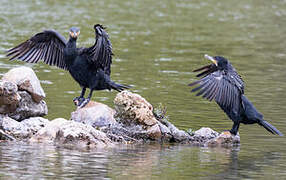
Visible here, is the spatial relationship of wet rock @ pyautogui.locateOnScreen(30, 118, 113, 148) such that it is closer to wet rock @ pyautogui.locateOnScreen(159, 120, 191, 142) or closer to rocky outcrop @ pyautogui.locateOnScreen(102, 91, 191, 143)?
rocky outcrop @ pyautogui.locateOnScreen(102, 91, 191, 143)

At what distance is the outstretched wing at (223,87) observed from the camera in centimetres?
1030

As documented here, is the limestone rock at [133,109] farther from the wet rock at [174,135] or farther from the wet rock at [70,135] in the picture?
the wet rock at [70,135]

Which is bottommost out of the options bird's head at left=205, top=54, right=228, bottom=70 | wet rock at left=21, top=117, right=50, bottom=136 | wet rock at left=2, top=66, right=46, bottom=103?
wet rock at left=21, top=117, right=50, bottom=136

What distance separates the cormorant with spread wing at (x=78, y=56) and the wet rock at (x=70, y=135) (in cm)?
106

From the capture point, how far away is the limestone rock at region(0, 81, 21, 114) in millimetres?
10445

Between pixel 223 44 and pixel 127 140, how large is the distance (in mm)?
14054

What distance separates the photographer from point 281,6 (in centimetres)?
3728

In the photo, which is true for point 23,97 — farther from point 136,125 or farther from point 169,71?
point 169,71

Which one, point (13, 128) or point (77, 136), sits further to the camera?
point (13, 128)

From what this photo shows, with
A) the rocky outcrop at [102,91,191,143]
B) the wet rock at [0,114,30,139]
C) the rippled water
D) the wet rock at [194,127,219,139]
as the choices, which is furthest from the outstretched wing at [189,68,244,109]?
the wet rock at [0,114,30,139]

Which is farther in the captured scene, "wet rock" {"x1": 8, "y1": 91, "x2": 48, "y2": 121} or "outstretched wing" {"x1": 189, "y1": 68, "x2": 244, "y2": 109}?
"wet rock" {"x1": 8, "y1": 91, "x2": 48, "y2": 121}

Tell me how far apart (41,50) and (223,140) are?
3.90m

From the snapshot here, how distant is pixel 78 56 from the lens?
11.2 metres

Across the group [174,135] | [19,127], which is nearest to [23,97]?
[19,127]
